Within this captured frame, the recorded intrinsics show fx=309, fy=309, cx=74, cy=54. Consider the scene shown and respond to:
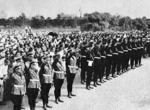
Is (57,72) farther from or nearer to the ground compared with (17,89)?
farther from the ground

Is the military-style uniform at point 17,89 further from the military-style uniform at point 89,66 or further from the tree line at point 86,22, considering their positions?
the tree line at point 86,22

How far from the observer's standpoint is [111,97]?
12.2 metres

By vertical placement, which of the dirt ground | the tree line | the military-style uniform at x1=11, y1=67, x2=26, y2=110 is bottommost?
the dirt ground

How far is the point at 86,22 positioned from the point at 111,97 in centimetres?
8284

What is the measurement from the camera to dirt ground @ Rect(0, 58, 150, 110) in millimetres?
10805

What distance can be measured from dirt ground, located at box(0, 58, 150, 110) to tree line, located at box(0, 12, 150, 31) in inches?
3028

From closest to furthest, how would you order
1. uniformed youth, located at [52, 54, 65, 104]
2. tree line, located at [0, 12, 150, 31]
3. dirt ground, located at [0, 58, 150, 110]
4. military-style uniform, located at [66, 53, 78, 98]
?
dirt ground, located at [0, 58, 150, 110] → uniformed youth, located at [52, 54, 65, 104] → military-style uniform, located at [66, 53, 78, 98] → tree line, located at [0, 12, 150, 31]

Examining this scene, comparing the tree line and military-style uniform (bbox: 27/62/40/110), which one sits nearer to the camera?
military-style uniform (bbox: 27/62/40/110)

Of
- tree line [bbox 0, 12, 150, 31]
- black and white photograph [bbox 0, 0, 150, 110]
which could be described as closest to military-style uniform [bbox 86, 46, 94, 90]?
black and white photograph [bbox 0, 0, 150, 110]

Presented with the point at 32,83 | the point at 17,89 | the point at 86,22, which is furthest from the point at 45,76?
the point at 86,22

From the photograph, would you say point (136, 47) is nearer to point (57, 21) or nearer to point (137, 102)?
point (137, 102)

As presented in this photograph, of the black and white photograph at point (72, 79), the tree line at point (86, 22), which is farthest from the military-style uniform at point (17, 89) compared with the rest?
the tree line at point (86, 22)

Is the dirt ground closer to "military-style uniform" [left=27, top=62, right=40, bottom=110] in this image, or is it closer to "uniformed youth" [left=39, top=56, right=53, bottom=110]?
"uniformed youth" [left=39, top=56, right=53, bottom=110]

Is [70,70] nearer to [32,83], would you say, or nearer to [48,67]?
[48,67]
